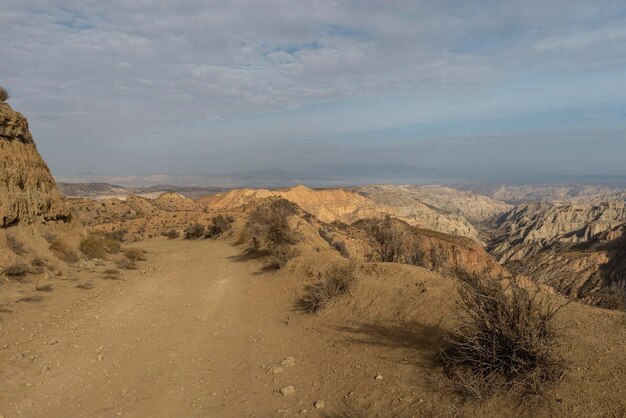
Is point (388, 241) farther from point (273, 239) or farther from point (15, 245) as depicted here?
point (15, 245)

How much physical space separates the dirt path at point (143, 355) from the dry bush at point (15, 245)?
10.0 ft

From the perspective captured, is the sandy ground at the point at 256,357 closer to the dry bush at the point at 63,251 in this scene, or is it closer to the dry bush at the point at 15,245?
the dry bush at the point at 15,245

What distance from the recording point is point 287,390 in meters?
6.05

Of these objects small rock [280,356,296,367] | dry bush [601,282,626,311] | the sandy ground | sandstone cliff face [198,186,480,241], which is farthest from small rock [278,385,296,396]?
sandstone cliff face [198,186,480,241]

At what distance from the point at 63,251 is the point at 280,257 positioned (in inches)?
313

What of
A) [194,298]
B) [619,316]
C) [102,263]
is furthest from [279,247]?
[619,316]

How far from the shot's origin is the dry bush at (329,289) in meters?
9.69

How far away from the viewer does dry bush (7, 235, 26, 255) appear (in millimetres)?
12695

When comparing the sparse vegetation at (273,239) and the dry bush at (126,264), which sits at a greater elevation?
the sparse vegetation at (273,239)

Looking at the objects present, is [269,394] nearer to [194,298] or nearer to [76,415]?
[76,415]

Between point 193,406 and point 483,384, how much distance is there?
390 cm

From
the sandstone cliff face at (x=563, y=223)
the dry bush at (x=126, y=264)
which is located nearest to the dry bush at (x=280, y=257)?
the dry bush at (x=126, y=264)

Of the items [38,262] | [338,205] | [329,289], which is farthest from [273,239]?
[338,205]

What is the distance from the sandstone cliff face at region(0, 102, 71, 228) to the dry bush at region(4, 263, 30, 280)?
2.67 m
